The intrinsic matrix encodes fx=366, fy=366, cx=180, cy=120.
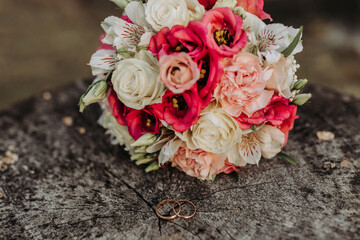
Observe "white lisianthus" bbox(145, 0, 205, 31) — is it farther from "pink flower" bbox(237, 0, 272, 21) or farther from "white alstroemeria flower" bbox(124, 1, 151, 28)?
"pink flower" bbox(237, 0, 272, 21)

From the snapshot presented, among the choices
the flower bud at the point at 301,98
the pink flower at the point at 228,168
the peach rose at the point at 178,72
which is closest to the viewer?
the peach rose at the point at 178,72

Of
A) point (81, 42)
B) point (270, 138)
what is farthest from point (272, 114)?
point (81, 42)

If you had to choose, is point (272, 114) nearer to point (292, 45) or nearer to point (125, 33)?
Result: point (292, 45)

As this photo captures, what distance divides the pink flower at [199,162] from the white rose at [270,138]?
0.16 m

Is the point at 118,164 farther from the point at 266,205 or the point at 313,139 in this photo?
the point at 313,139

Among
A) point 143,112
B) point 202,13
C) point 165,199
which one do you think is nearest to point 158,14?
point 202,13

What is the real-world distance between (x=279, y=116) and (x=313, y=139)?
47cm

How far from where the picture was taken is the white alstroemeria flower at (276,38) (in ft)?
4.40

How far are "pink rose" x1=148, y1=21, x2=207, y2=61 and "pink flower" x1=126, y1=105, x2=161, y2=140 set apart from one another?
0.91 ft

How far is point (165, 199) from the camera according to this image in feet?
4.78

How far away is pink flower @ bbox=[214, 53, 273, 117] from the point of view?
4.16 feet

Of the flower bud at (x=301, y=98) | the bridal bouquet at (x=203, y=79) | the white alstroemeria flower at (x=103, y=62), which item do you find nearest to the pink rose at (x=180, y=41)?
the bridal bouquet at (x=203, y=79)

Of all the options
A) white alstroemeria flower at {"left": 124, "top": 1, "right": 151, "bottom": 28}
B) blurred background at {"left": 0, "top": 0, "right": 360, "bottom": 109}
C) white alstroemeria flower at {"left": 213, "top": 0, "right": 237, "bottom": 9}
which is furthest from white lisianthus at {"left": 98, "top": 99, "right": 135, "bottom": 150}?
blurred background at {"left": 0, "top": 0, "right": 360, "bottom": 109}

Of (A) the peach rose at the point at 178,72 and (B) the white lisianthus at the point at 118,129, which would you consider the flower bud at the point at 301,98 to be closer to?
(A) the peach rose at the point at 178,72
